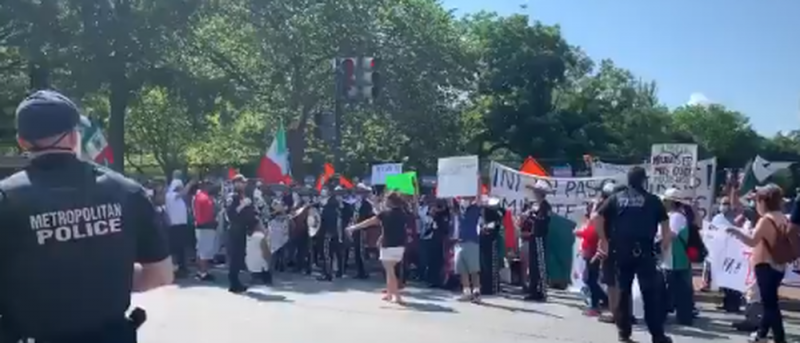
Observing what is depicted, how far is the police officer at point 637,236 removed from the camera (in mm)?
9938

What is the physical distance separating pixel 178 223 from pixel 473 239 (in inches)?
232

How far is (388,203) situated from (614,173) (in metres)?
5.29

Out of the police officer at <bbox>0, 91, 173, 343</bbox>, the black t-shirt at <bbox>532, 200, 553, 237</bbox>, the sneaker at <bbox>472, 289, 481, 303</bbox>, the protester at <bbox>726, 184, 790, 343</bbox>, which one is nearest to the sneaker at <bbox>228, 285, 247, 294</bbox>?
the sneaker at <bbox>472, 289, 481, 303</bbox>

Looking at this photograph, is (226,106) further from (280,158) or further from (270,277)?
(270,277)

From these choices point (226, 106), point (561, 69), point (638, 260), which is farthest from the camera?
point (561, 69)

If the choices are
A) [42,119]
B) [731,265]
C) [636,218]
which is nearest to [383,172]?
[731,265]

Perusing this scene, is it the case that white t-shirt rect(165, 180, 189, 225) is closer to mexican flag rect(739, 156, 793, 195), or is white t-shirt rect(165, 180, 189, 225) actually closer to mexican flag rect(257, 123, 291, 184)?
mexican flag rect(257, 123, 291, 184)

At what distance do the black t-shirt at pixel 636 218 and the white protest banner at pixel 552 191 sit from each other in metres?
5.97

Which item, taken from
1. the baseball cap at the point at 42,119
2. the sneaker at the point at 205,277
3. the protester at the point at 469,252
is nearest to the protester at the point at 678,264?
the protester at the point at 469,252

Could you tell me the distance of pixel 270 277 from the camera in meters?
17.0

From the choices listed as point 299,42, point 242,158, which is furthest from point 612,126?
point 299,42

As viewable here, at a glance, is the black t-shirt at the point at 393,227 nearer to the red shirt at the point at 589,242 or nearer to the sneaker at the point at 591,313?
the red shirt at the point at 589,242

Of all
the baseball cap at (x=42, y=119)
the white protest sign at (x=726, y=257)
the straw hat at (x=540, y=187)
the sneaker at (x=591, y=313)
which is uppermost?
the baseball cap at (x=42, y=119)

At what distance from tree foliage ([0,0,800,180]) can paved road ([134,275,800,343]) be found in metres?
9.48
